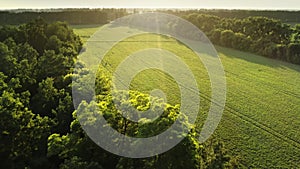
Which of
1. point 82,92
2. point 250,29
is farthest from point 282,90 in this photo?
point 250,29

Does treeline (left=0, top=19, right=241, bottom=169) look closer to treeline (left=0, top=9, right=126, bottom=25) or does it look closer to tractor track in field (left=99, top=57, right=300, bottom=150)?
tractor track in field (left=99, top=57, right=300, bottom=150)

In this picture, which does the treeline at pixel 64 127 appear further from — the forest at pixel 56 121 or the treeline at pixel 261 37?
the treeline at pixel 261 37

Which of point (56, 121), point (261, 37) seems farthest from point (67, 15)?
point (56, 121)

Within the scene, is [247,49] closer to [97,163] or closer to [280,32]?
[280,32]

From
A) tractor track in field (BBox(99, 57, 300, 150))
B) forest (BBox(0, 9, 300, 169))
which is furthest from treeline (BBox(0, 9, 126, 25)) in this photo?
tractor track in field (BBox(99, 57, 300, 150))

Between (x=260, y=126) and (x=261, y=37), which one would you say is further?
(x=261, y=37)

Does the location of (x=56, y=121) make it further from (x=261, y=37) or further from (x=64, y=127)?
(x=261, y=37)
